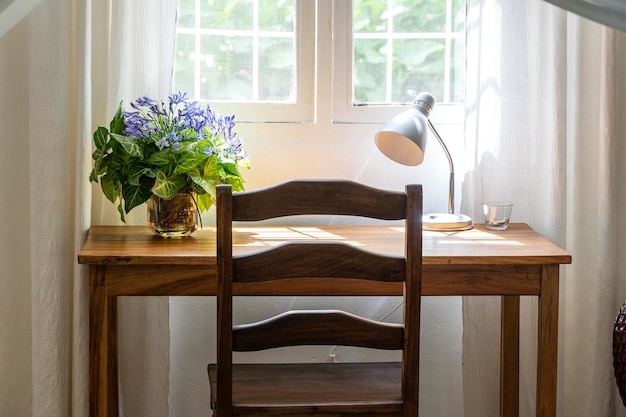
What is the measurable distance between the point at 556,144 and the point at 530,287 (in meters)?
0.52

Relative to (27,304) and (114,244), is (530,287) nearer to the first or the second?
(114,244)

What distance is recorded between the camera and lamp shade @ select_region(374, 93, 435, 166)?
2.25m

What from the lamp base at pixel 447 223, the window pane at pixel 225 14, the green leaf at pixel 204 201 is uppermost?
the window pane at pixel 225 14

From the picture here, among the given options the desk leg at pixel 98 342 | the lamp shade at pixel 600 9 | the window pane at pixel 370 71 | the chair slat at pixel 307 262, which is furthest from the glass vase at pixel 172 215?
the lamp shade at pixel 600 9

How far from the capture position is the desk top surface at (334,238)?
82.3 inches

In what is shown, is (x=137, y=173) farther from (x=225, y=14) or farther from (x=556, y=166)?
(x=556, y=166)

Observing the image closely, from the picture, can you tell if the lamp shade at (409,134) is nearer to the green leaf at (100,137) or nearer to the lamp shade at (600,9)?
the lamp shade at (600,9)

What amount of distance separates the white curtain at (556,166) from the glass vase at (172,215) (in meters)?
0.81

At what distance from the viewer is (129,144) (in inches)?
87.1

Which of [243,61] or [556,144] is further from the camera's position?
[243,61]

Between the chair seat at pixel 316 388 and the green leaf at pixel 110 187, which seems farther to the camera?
the green leaf at pixel 110 187

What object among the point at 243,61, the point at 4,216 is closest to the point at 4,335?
the point at 4,216

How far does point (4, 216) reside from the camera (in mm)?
2426

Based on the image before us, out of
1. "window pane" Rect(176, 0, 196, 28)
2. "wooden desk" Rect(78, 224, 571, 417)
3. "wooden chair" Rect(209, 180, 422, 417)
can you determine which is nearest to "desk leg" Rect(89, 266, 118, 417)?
"wooden desk" Rect(78, 224, 571, 417)
